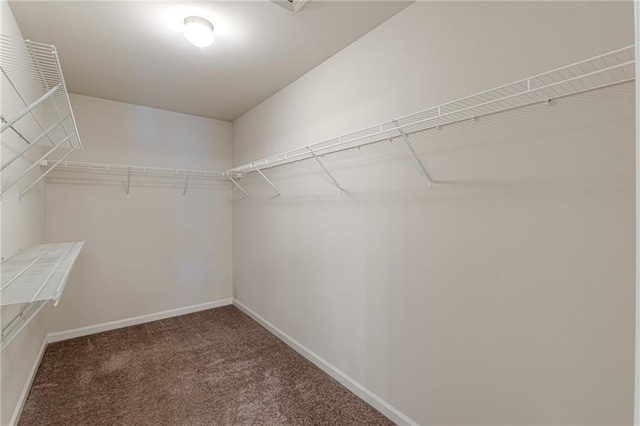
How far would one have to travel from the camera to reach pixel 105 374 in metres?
2.36

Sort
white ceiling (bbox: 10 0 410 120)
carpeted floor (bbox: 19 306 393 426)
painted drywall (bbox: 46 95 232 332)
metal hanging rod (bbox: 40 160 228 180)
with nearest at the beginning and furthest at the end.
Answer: white ceiling (bbox: 10 0 410 120) < carpeted floor (bbox: 19 306 393 426) < metal hanging rod (bbox: 40 160 228 180) < painted drywall (bbox: 46 95 232 332)

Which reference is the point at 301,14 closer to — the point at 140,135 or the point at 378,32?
the point at 378,32

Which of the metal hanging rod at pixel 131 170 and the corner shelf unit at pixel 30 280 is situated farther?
the metal hanging rod at pixel 131 170

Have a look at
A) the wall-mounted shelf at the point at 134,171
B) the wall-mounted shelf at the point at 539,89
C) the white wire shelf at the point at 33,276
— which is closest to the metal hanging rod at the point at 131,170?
the wall-mounted shelf at the point at 134,171

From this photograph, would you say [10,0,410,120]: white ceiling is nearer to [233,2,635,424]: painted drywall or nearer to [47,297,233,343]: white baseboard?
[233,2,635,424]: painted drywall

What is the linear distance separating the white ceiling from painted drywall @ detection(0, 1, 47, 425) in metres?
0.31

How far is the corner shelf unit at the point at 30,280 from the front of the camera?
1137mm

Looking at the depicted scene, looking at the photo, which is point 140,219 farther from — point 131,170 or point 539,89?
point 539,89

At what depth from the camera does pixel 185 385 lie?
87.4 inches

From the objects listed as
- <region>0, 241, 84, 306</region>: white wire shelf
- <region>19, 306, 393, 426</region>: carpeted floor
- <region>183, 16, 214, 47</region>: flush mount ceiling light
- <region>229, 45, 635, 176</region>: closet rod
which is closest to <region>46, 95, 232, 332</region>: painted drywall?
<region>19, 306, 393, 426</region>: carpeted floor

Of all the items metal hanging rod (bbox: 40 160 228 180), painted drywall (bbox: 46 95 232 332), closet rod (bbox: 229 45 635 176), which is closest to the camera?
closet rod (bbox: 229 45 635 176)

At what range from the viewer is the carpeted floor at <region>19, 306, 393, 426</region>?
74.6 inches

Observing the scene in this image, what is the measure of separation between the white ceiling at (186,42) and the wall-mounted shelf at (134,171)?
2.47ft

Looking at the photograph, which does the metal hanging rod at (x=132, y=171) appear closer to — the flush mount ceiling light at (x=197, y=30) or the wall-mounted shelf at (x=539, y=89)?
the flush mount ceiling light at (x=197, y=30)
